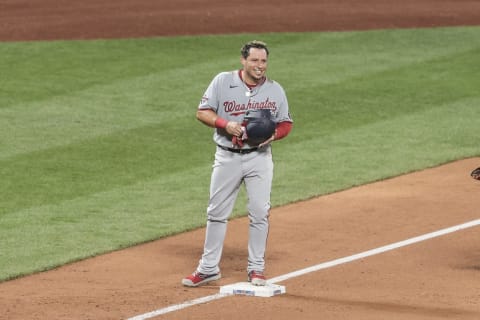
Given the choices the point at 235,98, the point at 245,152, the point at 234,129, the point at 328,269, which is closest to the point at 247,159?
the point at 245,152

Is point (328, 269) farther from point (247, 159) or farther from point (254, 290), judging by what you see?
point (247, 159)

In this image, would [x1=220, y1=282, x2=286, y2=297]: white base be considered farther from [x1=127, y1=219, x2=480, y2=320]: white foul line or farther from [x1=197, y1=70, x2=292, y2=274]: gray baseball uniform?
[x1=197, y1=70, x2=292, y2=274]: gray baseball uniform

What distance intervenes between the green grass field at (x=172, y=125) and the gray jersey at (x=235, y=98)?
6.50 feet

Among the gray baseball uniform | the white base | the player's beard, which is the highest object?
the player's beard

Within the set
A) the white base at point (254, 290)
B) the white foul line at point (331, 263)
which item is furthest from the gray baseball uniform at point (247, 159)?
the white foul line at point (331, 263)

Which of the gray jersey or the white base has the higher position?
the gray jersey

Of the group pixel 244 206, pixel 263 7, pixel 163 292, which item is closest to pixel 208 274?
pixel 163 292

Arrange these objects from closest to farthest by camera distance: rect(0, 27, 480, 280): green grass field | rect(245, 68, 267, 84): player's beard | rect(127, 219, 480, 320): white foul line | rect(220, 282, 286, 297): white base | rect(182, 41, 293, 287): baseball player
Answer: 1. rect(127, 219, 480, 320): white foul line
2. rect(220, 282, 286, 297): white base
3. rect(245, 68, 267, 84): player's beard
4. rect(182, 41, 293, 287): baseball player
5. rect(0, 27, 480, 280): green grass field

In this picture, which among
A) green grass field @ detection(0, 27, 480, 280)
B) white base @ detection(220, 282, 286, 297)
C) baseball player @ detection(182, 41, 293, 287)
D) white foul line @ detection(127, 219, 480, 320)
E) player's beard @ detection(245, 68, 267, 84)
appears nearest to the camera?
white foul line @ detection(127, 219, 480, 320)

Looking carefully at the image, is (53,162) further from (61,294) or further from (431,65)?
(431,65)

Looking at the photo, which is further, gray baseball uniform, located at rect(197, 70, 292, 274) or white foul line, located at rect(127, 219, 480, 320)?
gray baseball uniform, located at rect(197, 70, 292, 274)

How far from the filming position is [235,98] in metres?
9.88

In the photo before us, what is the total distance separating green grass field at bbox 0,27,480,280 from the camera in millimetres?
12648

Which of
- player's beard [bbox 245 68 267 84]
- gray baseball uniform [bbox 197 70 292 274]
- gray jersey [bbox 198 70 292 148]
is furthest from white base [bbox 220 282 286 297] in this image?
player's beard [bbox 245 68 267 84]
